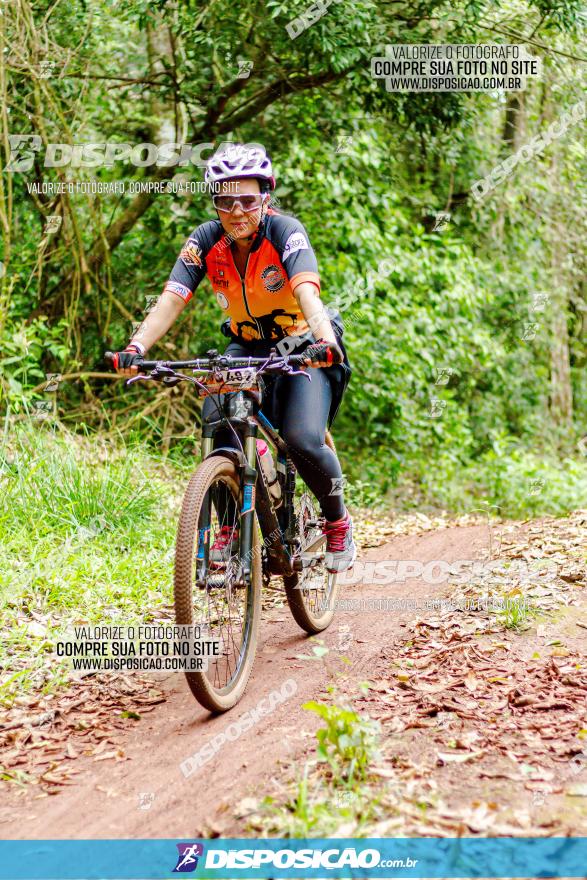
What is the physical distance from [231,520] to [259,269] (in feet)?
4.39

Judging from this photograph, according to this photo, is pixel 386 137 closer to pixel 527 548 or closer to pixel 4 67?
pixel 4 67

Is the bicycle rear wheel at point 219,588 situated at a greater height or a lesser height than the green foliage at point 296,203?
lesser

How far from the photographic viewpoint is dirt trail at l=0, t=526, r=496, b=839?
2959 millimetres

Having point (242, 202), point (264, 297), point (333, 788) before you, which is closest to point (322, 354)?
point (264, 297)

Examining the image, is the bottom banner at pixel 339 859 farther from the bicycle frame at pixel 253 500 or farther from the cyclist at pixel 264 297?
the cyclist at pixel 264 297

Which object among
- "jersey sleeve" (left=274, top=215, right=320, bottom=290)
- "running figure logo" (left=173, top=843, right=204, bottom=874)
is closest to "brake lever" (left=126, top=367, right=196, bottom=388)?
"jersey sleeve" (left=274, top=215, right=320, bottom=290)

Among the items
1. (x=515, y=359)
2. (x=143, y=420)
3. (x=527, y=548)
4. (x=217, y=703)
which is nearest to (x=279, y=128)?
(x=143, y=420)

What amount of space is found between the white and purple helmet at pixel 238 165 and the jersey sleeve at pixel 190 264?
28cm

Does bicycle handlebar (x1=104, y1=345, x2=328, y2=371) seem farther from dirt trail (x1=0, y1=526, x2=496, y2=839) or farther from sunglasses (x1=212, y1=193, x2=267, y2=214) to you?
dirt trail (x1=0, y1=526, x2=496, y2=839)

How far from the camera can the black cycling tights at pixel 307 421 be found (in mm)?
4398

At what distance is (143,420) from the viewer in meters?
9.56

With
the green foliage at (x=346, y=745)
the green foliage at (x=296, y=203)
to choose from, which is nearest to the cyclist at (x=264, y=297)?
the green foliage at (x=346, y=745)

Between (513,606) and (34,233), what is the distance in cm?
696
